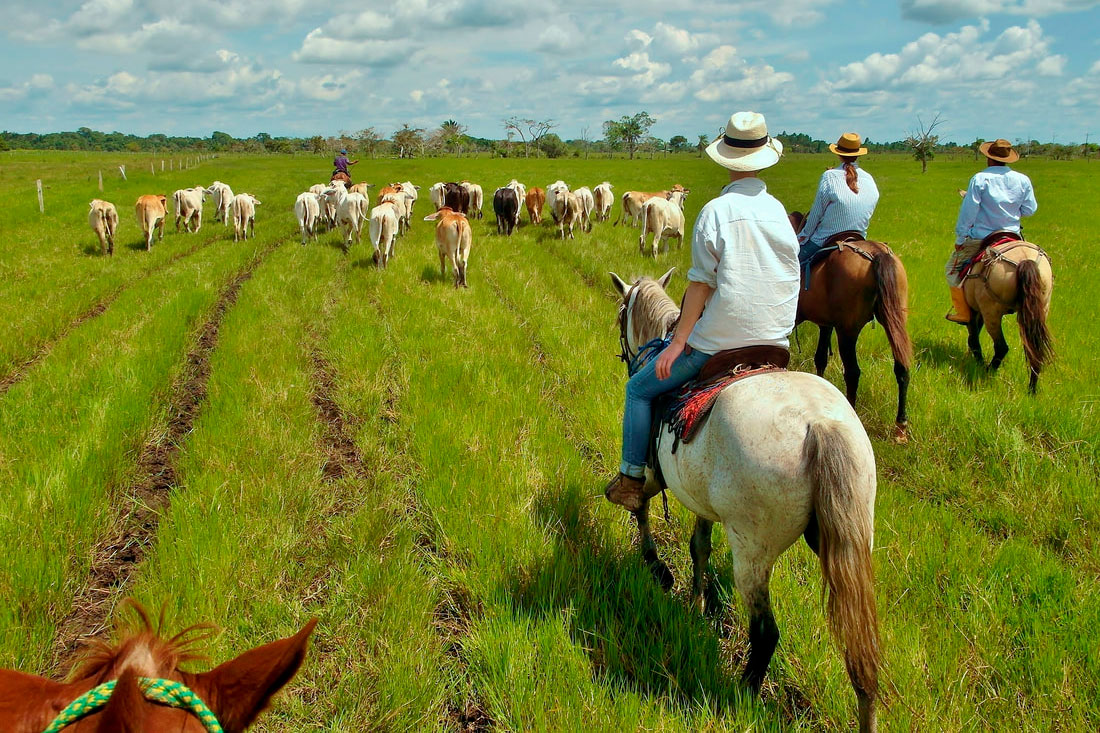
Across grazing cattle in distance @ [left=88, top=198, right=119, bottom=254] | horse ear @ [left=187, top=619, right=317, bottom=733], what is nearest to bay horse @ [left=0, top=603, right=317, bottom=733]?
horse ear @ [left=187, top=619, right=317, bottom=733]

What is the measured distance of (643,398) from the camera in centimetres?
346

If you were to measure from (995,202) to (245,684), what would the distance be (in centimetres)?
787

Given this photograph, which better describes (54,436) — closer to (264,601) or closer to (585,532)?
(264,601)

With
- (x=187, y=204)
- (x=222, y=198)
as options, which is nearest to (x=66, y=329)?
(x=187, y=204)

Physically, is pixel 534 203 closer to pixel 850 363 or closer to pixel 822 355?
pixel 822 355

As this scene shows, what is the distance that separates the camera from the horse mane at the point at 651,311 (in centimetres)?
392

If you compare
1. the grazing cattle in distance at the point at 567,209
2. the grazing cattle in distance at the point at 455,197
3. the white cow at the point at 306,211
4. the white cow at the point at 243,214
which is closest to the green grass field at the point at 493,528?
the white cow at the point at 306,211

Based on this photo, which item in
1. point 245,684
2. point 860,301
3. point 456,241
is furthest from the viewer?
point 456,241

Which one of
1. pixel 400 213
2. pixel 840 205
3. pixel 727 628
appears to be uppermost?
pixel 400 213

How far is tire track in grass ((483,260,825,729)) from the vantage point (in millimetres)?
2869

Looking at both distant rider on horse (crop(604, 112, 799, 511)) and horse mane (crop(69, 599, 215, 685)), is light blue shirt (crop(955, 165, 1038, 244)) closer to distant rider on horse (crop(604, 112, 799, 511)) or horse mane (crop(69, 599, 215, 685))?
distant rider on horse (crop(604, 112, 799, 511))

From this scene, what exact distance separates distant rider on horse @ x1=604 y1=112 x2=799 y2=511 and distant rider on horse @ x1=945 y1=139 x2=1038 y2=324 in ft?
16.2

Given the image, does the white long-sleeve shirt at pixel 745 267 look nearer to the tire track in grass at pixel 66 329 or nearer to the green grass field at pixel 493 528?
the green grass field at pixel 493 528

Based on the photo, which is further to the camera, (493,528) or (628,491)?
(493,528)
